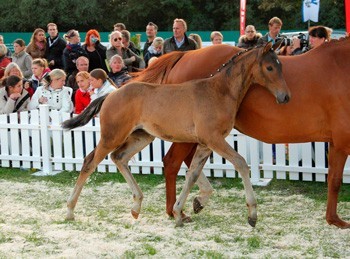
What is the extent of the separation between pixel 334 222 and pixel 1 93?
618 cm

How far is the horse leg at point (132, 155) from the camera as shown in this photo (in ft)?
23.4

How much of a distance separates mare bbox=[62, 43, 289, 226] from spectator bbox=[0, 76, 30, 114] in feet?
Result: 13.4

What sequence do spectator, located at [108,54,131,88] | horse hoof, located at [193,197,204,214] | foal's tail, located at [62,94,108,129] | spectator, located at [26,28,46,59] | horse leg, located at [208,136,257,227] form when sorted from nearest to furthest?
horse leg, located at [208,136,257,227] < foal's tail, located at [62,94,108,129] < horse hoof, located at [193,197,204,214] < spectator, located at [108,54,131,88] < spectator, located at [26,28,46,59]

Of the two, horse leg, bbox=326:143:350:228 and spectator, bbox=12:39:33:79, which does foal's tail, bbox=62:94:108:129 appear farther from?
spectator, bbox=12:39:33:79

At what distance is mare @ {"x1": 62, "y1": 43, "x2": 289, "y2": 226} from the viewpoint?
658 cm

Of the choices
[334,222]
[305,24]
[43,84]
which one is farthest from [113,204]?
[305,24]

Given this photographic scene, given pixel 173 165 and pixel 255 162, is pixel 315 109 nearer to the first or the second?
pixel 173 165

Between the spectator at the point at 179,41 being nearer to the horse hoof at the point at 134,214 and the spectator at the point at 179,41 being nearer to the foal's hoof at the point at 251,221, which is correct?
the horse hoof at the point at 134,214

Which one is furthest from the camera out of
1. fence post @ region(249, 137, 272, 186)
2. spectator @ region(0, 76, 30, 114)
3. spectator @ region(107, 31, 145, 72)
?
spectator @ region(107, 31, 145, 72)

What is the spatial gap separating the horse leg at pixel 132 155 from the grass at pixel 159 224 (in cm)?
22

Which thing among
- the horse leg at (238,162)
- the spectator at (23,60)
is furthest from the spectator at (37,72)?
the horse leg at (238,162)

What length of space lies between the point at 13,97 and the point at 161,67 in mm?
4162

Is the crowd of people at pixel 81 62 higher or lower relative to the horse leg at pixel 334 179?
higher

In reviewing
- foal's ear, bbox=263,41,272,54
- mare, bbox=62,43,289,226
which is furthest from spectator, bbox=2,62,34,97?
foal's ear, bbox=263,41,272,54
